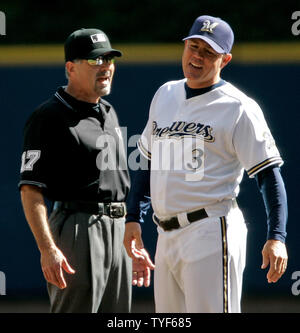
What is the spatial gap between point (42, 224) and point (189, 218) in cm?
65

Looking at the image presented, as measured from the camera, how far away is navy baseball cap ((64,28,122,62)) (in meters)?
3.95

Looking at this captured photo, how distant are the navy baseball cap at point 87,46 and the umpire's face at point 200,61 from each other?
47cm

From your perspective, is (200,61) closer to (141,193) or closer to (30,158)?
(141,193)

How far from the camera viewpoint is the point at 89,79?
12.9 ft

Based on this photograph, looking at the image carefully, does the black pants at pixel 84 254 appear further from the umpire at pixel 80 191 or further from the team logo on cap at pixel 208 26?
the team logo on cap at pixel 208 26

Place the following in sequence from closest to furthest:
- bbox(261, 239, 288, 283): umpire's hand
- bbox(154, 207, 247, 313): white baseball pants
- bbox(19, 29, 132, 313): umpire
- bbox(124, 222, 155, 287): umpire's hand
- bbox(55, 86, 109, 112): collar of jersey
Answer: bbox(261, 239, 288, 283): umpire's hand, bbox(154, 207, 247, 313): white baseball pants, bbox(124, 222, 155, 287): umpire's hand, bbox(19, 29, 132, 313): umpire, bbox(55, 86, 109, 112): collar of jersey

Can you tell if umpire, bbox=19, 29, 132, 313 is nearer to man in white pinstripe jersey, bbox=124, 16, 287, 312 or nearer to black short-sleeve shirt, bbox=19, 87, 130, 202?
black short-sleeve shirt, bbox=19, 87, 130, 202

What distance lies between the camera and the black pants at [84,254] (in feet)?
12.5

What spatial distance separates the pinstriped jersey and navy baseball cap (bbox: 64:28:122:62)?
51 centimetres

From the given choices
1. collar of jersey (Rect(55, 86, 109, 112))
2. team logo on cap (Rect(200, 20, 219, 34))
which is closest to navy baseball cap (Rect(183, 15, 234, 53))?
team logo on cap (Rect(200, 20, 219, 34))

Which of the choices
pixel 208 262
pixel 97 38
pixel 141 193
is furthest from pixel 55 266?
pixel 97 38

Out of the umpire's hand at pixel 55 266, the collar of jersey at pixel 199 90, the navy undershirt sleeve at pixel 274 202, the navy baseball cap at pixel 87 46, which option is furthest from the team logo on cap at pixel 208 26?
the umpire's hand at pixel 55 266

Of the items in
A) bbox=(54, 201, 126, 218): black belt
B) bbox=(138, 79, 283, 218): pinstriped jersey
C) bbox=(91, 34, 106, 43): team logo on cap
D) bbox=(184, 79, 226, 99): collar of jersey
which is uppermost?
bbox=(91, 34, 106, 43): team logo on cap

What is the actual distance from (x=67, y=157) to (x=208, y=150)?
26.3 inches
